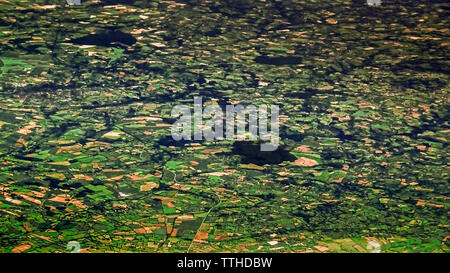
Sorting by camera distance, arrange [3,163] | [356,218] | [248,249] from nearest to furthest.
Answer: [248,249] → [356,218] → [3,163]

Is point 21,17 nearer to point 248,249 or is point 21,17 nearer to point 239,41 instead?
point 239,41

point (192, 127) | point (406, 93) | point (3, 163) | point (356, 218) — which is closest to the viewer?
point (356, 218)

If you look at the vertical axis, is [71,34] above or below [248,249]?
above

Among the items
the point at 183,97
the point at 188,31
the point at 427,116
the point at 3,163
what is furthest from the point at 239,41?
the point at 3,163

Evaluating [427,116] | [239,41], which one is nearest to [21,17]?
[239,41]

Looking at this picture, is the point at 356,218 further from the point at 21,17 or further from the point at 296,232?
the point at 21,17

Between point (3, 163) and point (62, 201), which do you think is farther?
point (3, 163)
